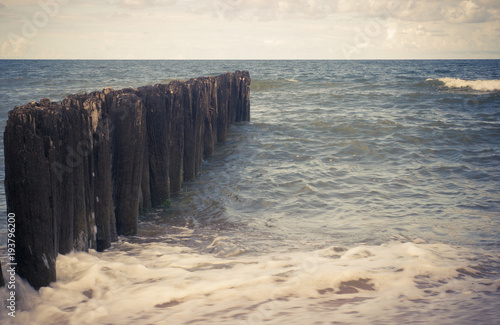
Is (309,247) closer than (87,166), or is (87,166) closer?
(87,166)

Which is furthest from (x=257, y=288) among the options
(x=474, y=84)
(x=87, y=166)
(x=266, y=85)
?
(x=266, y=85)

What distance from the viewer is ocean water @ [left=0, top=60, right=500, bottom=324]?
3.41 meters

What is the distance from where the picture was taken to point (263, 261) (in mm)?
4672

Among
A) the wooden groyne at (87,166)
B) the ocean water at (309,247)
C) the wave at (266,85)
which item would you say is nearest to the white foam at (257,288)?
the ocean water at (309,247)

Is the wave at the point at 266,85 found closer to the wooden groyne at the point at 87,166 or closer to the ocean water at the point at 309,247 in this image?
the ocean water at the point at 309,247

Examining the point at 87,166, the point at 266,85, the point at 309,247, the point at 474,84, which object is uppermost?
the point at 266,85

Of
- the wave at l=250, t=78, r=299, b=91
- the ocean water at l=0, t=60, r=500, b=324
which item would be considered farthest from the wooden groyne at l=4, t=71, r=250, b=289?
the wave at l=250, t=78, r=299, b=91

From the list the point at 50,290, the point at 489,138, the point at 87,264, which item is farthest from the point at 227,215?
the point at 489,138

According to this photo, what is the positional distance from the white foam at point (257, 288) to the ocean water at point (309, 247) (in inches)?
0.6

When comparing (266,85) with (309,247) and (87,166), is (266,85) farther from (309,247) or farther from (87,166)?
(87,166)

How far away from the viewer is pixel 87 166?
15.0 feet

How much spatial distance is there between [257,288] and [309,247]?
164 centimetres

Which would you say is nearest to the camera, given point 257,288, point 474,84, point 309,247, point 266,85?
point 257,288

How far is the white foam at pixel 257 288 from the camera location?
332 centimetres
